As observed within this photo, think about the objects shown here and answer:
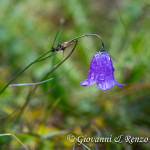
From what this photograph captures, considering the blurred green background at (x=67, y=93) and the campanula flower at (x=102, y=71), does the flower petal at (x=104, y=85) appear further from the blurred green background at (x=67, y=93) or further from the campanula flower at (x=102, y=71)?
the blurred green background at (x=67, y=93)

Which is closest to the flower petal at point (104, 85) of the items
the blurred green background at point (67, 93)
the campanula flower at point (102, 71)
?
the campanula flower at point (102, 71)

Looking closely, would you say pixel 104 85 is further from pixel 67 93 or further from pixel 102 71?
pixel 67 93

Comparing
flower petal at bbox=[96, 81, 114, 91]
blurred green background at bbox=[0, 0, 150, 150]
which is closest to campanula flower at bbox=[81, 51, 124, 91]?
flower petal at bbox=[96, 81, 114, 91]

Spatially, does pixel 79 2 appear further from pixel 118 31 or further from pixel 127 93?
pixel 127 93

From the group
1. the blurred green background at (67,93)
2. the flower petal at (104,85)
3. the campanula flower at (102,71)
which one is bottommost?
the flower petal at (104,85)

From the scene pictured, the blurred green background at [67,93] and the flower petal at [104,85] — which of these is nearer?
the flower petal at [104,85]

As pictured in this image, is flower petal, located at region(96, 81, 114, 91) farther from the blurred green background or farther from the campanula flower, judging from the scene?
the blurred green background
